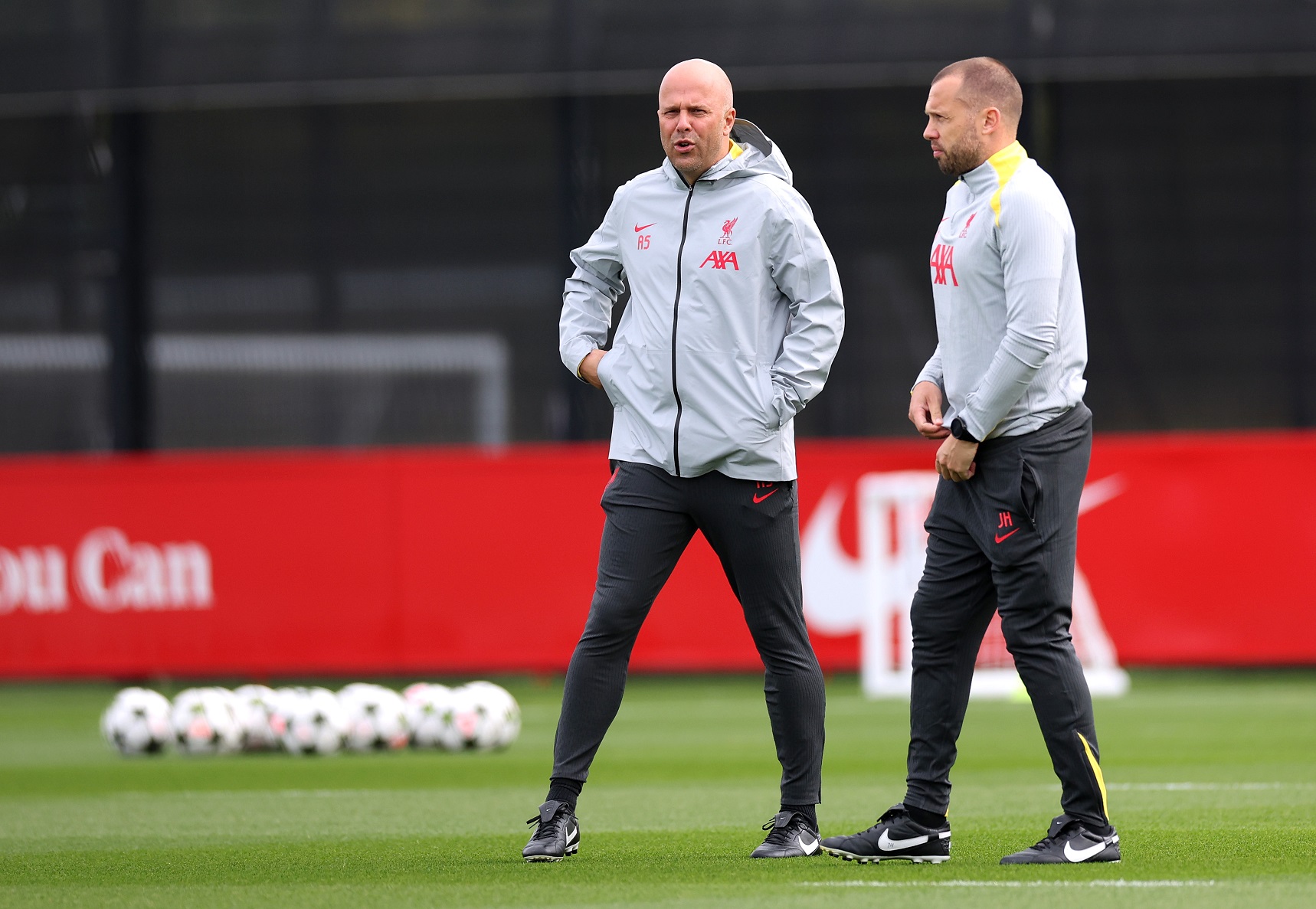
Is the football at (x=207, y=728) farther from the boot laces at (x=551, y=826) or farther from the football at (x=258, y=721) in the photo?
the boot laces at (x=551, y=826)

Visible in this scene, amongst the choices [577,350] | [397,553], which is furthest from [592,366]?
[397,553]

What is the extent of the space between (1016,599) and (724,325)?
1.11 meters

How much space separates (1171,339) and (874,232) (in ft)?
8.33

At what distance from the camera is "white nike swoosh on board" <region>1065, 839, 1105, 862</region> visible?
4.98m

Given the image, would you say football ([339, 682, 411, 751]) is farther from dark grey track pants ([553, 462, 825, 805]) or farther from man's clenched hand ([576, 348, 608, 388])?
man's clenched hand ([576, 348, 608, 388])

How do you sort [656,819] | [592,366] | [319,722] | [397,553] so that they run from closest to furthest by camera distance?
[592,366], [656,819], [319,722], [397,553]

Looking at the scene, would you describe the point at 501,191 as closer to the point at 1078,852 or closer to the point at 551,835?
the point at 551,835

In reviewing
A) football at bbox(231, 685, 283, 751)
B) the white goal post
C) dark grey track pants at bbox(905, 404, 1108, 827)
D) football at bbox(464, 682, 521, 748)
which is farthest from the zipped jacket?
the white goal post

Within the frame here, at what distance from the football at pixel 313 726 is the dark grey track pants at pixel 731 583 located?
4.03m

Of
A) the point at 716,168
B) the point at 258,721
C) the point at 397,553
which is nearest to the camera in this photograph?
the point at 716,168

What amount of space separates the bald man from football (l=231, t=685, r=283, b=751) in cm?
423

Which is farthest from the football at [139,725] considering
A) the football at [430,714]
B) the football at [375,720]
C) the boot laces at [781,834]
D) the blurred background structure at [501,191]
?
the blurred background structure at [501,191]

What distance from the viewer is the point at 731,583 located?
210 inches

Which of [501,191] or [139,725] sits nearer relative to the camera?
[139,725]
